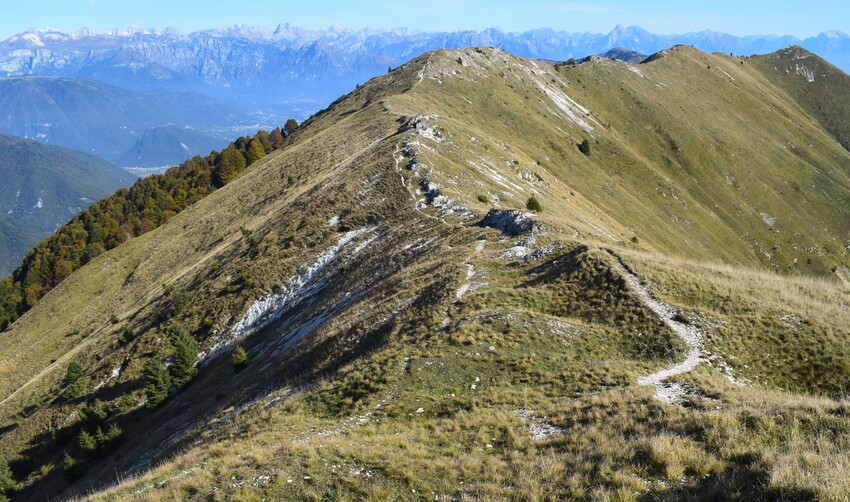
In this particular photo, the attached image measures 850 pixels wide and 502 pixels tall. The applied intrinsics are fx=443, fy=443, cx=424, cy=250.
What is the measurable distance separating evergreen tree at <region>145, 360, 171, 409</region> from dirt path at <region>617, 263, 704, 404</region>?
128ft

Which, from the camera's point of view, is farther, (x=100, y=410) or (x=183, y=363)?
(x=100, y=410)

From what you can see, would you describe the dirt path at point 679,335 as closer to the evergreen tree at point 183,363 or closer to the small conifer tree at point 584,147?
the evergreen tree at point 183,363

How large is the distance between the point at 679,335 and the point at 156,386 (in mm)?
40968

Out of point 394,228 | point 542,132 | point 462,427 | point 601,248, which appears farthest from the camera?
point 542,132

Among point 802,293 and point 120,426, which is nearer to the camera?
point 802,293

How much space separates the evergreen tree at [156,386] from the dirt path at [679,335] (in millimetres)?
38863

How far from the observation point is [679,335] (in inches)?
850

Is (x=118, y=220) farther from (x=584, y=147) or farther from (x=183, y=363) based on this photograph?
(x=584, y=147)

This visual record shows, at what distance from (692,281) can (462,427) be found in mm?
17665

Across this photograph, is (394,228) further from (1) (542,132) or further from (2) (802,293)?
(1) (542,132)

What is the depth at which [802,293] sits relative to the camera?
83.5 feet

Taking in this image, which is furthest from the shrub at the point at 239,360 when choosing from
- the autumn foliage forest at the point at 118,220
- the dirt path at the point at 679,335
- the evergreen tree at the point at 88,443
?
the autumn foliage forest at the point at 118,220

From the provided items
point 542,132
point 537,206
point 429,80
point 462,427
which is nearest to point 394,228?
point 537,206

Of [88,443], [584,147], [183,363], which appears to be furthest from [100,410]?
[584,147]
